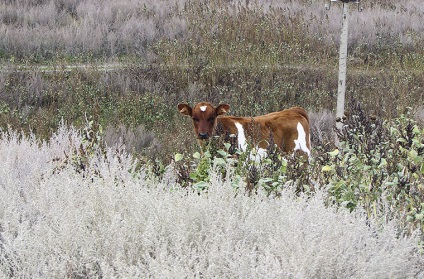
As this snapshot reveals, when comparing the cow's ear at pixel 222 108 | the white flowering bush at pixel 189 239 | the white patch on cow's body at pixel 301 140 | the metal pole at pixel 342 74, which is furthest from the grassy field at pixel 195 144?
the cow's ear at pixel 222 108

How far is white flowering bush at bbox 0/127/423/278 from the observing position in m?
3.36

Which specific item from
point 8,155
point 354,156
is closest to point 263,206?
point 354,156

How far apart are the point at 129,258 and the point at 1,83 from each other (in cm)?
948

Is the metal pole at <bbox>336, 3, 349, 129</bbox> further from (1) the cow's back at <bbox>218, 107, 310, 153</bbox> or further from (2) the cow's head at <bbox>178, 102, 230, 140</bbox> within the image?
(2) the cow's head at <bbox>178, 102, 230, 140</bbox>

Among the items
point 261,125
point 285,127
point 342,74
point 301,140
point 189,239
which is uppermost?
point 189,239

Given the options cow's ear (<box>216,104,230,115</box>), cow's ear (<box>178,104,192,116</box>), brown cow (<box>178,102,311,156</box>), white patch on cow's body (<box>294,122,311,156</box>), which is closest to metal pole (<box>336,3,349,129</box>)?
brown cow (<box>178,102,311,156</box>)

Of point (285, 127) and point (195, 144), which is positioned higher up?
point (285, 127)

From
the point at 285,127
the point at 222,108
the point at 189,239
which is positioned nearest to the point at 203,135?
the point at 222,108

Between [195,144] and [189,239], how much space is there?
5093 mm

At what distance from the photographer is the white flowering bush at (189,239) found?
11.0 ft

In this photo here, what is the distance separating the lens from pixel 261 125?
8.17m

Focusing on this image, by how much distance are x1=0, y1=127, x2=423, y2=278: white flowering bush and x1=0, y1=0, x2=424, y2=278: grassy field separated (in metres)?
0.01

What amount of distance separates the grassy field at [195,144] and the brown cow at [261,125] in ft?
0.86

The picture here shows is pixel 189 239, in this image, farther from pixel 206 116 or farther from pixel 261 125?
pixel 261 125
